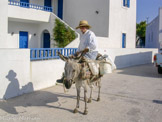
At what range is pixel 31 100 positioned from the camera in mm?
5410

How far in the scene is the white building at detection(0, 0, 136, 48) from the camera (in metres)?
13.0

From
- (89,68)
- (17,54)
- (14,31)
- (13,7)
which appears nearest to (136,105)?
(89,68)

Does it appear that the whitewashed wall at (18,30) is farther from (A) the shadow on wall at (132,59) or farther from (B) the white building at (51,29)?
(A) the shadow on wall at (132,59)

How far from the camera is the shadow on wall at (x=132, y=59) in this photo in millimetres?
13102

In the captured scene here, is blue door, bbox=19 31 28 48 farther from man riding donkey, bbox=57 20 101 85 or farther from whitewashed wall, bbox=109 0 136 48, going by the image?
man riding donkey, bbox=57 20 101 85

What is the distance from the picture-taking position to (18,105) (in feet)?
16.3

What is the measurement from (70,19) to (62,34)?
4.52 metres

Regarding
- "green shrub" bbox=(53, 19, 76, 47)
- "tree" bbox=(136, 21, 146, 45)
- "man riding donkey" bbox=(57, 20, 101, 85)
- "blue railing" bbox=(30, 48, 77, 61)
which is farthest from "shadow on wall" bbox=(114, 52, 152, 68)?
"tree" bbox=(136, 21, 146, 45)

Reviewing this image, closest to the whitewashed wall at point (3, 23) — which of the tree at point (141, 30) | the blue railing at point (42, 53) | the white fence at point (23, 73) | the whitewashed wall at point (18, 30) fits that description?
the blue railing at point (42, 53)

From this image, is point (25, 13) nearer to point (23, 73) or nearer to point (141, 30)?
point (23, 73)

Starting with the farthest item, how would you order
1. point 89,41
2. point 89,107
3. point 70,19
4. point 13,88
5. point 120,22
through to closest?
point 70,19, point 120,22, point 13,88, point 89,107, point 89,41

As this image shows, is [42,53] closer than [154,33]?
Yes

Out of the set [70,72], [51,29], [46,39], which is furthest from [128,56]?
[70,72]

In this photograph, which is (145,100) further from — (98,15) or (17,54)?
(98,15)
